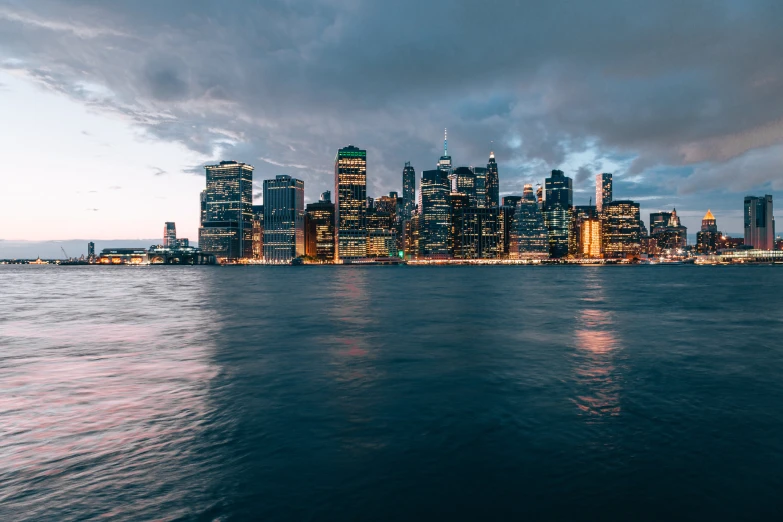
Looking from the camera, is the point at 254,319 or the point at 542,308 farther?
the point at 542,308

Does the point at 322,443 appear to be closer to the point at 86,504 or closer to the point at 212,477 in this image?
the point at 212,477

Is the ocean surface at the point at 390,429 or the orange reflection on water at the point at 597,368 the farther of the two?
the orange reflection on water at the point at 597,368

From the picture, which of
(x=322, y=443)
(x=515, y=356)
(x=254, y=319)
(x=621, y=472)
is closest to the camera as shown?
(x=621, y=472)

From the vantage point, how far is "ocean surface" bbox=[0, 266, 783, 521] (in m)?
12.9

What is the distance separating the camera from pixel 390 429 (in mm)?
18688

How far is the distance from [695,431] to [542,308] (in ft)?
184

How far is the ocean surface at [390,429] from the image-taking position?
12898 mm

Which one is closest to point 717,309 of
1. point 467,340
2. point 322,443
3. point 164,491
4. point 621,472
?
point 467,340

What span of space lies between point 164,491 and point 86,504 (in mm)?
1940

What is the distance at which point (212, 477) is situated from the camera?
47.1 feet

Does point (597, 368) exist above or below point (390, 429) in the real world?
below

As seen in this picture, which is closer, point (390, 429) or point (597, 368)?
point (390, 429)

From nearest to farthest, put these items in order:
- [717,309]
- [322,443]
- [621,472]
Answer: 1. [621,472]
2. [322,443]
3. [717,309]

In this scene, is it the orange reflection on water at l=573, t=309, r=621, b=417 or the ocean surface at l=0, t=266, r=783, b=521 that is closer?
the ocean surface at l=0, t=266, r=783, b=521
